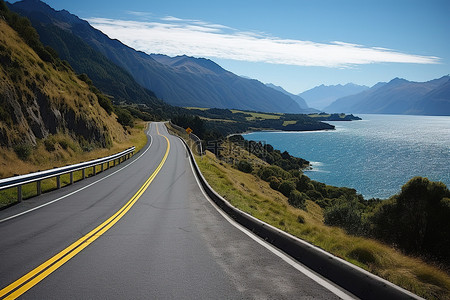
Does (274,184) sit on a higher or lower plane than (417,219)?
lower

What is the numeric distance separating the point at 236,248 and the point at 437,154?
142m

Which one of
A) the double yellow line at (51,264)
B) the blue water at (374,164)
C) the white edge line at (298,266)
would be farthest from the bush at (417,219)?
the blue water at (374,164)

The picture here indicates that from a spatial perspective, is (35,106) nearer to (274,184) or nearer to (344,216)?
(344,216)

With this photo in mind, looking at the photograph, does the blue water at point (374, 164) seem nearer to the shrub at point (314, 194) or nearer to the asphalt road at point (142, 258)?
the shrub at point (314, 194)

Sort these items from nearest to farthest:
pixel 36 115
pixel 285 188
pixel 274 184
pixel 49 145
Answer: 1. pixel 49 145
2. pixel 36 115
3. pixel 285 188
4. pixel 274 184

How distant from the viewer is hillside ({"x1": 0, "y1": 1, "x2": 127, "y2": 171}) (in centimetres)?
2475

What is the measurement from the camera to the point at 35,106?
94.0 ft

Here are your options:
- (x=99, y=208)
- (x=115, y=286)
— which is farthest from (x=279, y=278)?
(x=99, y=208)

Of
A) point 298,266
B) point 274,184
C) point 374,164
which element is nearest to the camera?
point 298,266

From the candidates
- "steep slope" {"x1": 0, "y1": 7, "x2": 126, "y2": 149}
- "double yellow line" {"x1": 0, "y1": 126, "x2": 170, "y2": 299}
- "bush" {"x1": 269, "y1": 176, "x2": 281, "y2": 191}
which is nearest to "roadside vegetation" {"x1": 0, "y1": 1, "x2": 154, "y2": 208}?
"steep slope" {"x1": 0, "y1": 7, "x2": 126, "y2": 149}

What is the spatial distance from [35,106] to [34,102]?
37 centimetres

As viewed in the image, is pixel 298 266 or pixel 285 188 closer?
pixel 298 266

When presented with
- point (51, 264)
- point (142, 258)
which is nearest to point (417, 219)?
point (142, 258)

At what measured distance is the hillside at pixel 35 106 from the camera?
2475 cm
